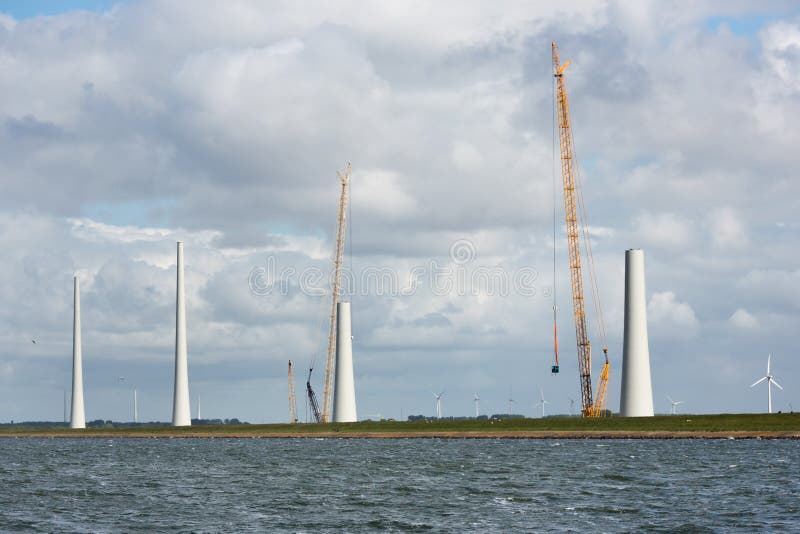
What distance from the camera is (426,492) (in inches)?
3533

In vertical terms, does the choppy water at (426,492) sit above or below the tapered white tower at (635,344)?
below

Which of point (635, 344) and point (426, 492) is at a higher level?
point (635, 344)

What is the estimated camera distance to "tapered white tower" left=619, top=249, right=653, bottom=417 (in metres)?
174

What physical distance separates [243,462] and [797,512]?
81.3 m

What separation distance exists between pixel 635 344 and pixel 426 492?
92317mm

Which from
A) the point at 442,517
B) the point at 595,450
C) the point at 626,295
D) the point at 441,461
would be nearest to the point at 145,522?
the point at 442,517

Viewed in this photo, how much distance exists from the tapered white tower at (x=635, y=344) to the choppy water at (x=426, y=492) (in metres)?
28.1

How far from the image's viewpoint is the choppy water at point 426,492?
229 feet

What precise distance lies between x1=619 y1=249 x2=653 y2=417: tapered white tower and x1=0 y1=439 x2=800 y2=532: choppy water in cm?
2815

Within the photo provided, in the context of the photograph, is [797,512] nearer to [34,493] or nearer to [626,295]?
[34,493]

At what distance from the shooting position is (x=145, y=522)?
72.0 meters

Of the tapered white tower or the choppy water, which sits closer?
the choppy water

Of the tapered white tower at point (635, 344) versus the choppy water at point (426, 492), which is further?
the tapered white tower at point (635, 344)

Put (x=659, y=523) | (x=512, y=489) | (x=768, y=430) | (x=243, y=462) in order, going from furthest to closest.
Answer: (x=768, y=430) < (x=243, y=462) < (x=512, y=489) < (x=659, y=523)
